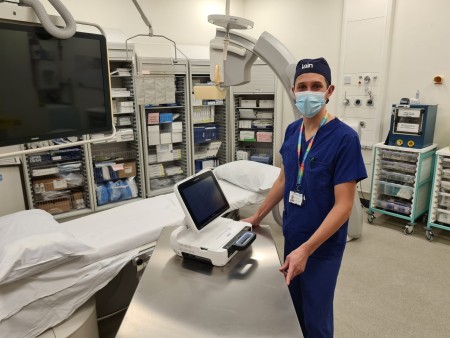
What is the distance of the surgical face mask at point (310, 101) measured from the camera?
5.05 feet

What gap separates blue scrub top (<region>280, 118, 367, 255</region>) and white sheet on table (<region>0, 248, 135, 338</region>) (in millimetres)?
1026

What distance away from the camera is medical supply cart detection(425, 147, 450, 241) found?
3.32 metres

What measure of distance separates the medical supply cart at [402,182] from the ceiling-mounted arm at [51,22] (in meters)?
3.20

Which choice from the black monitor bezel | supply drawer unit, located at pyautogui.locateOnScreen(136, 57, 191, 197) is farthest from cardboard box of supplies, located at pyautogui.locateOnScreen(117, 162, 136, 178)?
the black monitor bezel

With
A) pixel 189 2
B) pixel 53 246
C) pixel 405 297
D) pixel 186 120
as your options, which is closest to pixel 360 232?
pixel 405 297

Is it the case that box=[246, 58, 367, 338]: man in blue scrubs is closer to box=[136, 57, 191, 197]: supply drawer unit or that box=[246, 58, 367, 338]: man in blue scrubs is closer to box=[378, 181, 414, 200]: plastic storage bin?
box=[378, 181, 414, 200]: plastic storage bin

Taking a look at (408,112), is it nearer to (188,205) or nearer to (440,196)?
(440,196)

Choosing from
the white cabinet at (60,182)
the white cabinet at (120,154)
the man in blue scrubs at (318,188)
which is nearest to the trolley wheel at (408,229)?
the man in blue scrubs at (318,188)

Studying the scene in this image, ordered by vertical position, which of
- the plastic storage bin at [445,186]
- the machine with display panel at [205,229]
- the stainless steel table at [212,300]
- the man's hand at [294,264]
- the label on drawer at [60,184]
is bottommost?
the label on drawer at [60,184]

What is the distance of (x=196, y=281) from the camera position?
138 cm

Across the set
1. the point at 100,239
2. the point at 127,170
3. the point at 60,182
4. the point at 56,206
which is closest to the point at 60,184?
the point at 60,182

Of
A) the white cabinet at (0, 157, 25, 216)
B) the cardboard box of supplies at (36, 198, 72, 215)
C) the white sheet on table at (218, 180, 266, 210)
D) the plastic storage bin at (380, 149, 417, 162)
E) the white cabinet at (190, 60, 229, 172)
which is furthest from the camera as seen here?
the white cabinet at (190, 60, 229, 172)

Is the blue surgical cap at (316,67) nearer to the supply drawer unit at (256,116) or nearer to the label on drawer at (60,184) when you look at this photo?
the label on drawer at (60,184)

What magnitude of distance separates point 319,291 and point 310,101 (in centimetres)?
88
